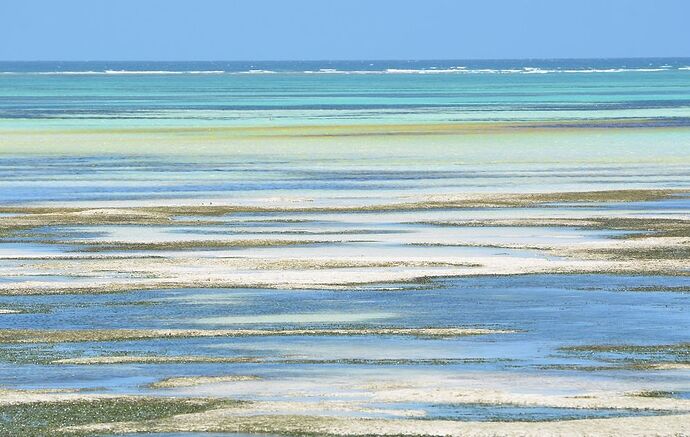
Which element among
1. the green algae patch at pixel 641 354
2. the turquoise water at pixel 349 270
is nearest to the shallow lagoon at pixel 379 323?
the turquoise water at pixel 349 270

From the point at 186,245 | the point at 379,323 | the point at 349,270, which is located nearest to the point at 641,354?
the point at 379,323

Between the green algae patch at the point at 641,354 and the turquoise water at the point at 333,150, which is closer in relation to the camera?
the green algae patch at the point at 641,354

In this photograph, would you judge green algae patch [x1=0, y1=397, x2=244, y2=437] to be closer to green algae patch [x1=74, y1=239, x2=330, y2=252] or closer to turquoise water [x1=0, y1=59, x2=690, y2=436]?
turquoise water [x1=0, y1=59, x2=690, y2=436]

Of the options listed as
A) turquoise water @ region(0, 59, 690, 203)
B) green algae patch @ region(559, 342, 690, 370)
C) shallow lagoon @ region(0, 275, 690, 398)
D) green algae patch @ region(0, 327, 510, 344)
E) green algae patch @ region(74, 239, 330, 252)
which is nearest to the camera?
shallow lagoon @ region(0, 275, 690, 398)

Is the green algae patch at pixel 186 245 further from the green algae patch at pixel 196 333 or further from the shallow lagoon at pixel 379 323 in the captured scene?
the green algae patch at pixel 196 333

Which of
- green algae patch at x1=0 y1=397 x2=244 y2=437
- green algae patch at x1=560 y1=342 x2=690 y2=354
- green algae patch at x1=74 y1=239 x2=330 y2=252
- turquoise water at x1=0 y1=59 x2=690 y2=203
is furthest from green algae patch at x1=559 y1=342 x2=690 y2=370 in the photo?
turquoise water at x1=0 y1=59 x2=690 y2=203

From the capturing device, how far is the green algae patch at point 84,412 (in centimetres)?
1229

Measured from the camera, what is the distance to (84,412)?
1280cm

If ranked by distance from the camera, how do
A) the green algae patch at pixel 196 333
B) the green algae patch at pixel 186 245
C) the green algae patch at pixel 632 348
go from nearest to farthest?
the green algae patch at pixel 632 348 → the green algae patch at pixel 196 333 → the green algae patch at pixel 186 245

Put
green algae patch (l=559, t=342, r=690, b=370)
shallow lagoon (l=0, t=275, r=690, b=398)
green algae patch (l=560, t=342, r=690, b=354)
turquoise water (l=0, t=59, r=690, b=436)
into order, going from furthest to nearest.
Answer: green algae patch (l=560, t=342, r=690, b=354)
green algae patch (l=559, t=342, r=690, b=370)
shallow lagoon (l=0, t=275, r=690, b=398)
turquoise water (l=0, t=59, r=690, b=436)

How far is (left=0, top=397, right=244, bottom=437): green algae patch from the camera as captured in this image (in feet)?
40.3

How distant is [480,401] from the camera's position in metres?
13.1

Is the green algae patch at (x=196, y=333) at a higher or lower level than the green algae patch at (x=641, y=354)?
lower

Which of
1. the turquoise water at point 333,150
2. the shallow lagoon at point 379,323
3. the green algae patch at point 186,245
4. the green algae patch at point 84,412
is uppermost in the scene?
the green algae patch at point 84,412
